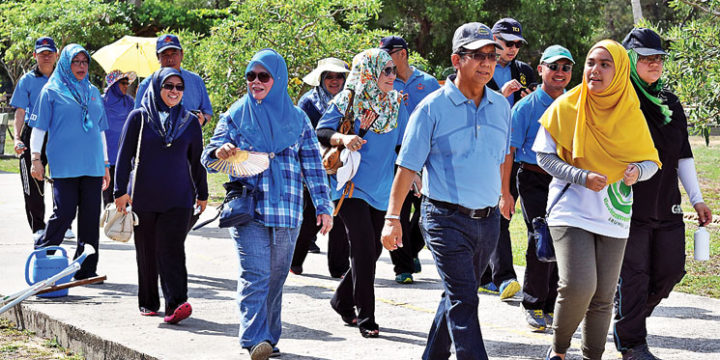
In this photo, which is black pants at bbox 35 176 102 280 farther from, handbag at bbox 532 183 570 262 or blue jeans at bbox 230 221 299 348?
handbag at bbox 532 183 570 262

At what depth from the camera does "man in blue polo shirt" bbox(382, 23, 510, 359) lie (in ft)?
17.0

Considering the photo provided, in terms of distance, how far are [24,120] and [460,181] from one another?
6.15 metres

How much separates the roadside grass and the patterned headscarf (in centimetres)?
237

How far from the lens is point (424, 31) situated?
28984mm

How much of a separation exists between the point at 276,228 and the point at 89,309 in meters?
2.18

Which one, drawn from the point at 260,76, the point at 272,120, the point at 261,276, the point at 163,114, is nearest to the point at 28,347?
the point at 163,114

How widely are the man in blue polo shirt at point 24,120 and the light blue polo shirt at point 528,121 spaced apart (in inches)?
201

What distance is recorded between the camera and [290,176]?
5977 millimetres

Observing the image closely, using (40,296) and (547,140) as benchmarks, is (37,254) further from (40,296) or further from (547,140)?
(547,140)

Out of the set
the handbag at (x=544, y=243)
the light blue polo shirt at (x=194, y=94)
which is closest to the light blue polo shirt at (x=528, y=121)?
the handbag at (x=544, y=243)

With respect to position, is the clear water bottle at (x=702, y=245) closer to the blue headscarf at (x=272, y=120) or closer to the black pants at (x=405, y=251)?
the blue headscarf at (x=272, y=120)

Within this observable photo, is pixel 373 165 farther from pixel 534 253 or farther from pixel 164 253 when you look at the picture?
pixel 164 253

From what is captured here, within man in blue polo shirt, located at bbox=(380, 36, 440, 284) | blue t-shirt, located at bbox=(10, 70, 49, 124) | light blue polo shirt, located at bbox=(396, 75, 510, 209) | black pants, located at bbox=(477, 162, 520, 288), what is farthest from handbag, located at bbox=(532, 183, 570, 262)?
blue t-shirt, located at bbox=(10, 70, 49, 124)

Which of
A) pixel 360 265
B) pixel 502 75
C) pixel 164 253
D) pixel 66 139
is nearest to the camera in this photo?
pixel 360 265
